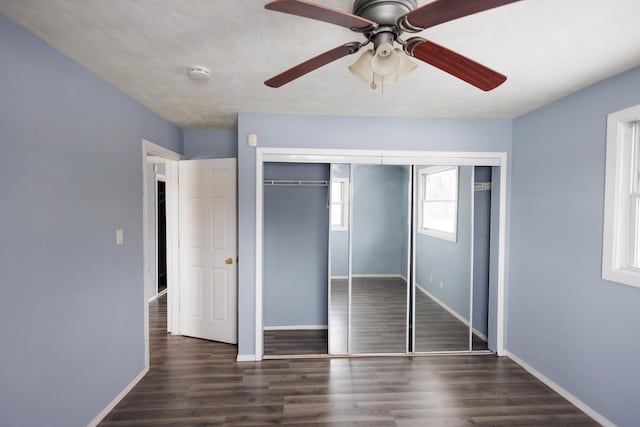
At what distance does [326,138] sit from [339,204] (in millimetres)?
712

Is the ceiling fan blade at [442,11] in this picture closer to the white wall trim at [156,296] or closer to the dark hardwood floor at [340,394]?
the dark hardwood floor at [340,394]

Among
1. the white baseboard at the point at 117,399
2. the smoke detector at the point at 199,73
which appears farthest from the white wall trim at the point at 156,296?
the smoke detector at the point at 199,73

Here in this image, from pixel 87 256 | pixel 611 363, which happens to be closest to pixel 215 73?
pixel 87 256

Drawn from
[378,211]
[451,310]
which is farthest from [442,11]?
[451,310]

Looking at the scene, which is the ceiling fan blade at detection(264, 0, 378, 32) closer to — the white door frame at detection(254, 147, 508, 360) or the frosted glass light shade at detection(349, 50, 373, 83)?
the frosted glass light shade at detection(349, 50, 373, 83)

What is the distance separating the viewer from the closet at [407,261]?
3084mm

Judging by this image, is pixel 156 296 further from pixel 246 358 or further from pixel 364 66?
pixel 364 66

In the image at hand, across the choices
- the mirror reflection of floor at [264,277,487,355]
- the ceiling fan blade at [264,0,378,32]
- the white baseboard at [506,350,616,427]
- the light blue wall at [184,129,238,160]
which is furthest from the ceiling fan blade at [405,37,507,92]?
the light blue wall at [184,129,238,160]

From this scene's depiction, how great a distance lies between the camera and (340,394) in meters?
2.44

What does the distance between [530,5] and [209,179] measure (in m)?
3.07

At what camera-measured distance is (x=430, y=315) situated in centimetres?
337

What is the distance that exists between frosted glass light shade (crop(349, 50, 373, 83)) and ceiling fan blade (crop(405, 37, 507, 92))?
16 cm

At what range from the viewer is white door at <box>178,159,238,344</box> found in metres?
3.33

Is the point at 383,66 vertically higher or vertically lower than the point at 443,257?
higher
